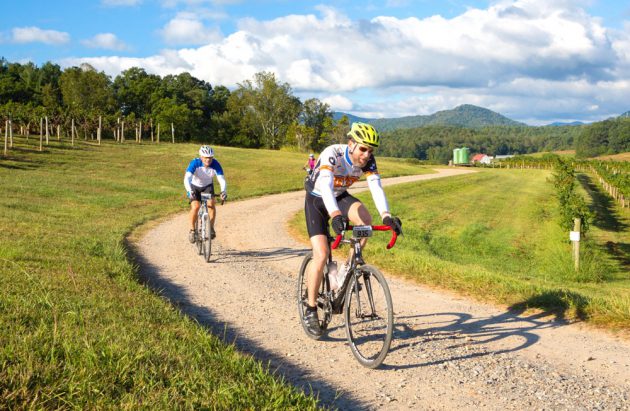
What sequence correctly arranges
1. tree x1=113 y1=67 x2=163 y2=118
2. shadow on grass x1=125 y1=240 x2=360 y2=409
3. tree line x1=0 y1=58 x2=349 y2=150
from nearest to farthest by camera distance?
shadow on grass x1=125 y1=240 x2=360 y2=409, tree line x1=0 y1=58 x2=349 y2=150, tree x1=113 y1=67 x2=163 y2=118

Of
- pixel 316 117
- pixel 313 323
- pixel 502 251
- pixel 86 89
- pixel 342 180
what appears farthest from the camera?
pixel 316 117

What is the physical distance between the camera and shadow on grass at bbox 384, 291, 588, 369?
5914mm

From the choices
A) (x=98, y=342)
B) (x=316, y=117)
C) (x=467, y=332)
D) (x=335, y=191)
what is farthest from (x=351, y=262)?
(x=316, y=117)

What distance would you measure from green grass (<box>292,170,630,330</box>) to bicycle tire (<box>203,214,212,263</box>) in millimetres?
3508

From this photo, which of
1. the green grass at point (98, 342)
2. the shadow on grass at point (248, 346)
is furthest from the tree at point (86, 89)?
the shadow on grass at point (248, 346)

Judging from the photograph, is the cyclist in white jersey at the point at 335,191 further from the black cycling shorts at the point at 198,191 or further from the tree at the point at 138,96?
→ the tree at the point at 138,96

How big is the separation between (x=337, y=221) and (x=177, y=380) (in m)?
2.15

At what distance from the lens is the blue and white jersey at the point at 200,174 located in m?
11.9

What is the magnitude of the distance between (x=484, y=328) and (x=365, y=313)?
198 centimetres

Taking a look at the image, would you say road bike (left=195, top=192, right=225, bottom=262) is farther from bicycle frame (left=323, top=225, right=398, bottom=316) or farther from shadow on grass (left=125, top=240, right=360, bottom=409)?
bicycle frame (left=323, top=225, right=398, bottom=316)

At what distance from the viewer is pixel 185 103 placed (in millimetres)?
94375

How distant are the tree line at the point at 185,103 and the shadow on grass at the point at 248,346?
6945 centimetres

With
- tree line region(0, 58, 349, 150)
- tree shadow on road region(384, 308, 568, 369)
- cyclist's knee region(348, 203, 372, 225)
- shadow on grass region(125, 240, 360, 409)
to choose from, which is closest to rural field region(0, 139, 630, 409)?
shadow on grass region(125, 240, 360, 409)

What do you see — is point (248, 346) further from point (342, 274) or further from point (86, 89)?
point (86, 89)
